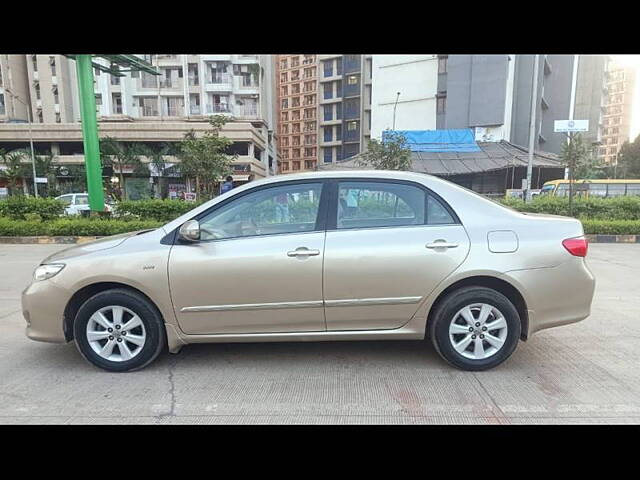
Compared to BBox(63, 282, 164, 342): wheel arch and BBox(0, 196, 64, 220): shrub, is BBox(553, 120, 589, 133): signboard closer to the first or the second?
BBox(63, 282, 164, 342): wheel arch

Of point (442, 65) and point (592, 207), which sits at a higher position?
point (442, 65)

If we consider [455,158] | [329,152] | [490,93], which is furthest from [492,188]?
[329,152]

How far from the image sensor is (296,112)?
71.0 meters

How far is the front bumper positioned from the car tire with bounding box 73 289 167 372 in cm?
15

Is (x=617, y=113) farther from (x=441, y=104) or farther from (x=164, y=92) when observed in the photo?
(x=164, y=92)

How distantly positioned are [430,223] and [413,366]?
1.23 meters

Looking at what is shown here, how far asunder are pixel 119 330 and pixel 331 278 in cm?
180

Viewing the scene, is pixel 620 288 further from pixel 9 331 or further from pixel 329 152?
pixel 329 152

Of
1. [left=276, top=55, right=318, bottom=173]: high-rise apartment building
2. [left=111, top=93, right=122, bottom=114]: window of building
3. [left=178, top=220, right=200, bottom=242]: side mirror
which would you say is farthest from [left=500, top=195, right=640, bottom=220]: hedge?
[left=276, top=55, right=318, bottom=173]: high-rise apartment building

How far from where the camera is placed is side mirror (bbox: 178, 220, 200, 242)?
306 cm

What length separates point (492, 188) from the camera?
28.0 meters

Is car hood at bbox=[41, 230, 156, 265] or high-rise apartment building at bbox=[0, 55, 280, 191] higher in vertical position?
high-rise apartment building at bbox=[0, 55, 280, 191]

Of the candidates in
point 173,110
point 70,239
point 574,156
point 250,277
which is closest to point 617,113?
point 574,156

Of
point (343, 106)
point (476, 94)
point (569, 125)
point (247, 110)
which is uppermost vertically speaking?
point (343, 106)
